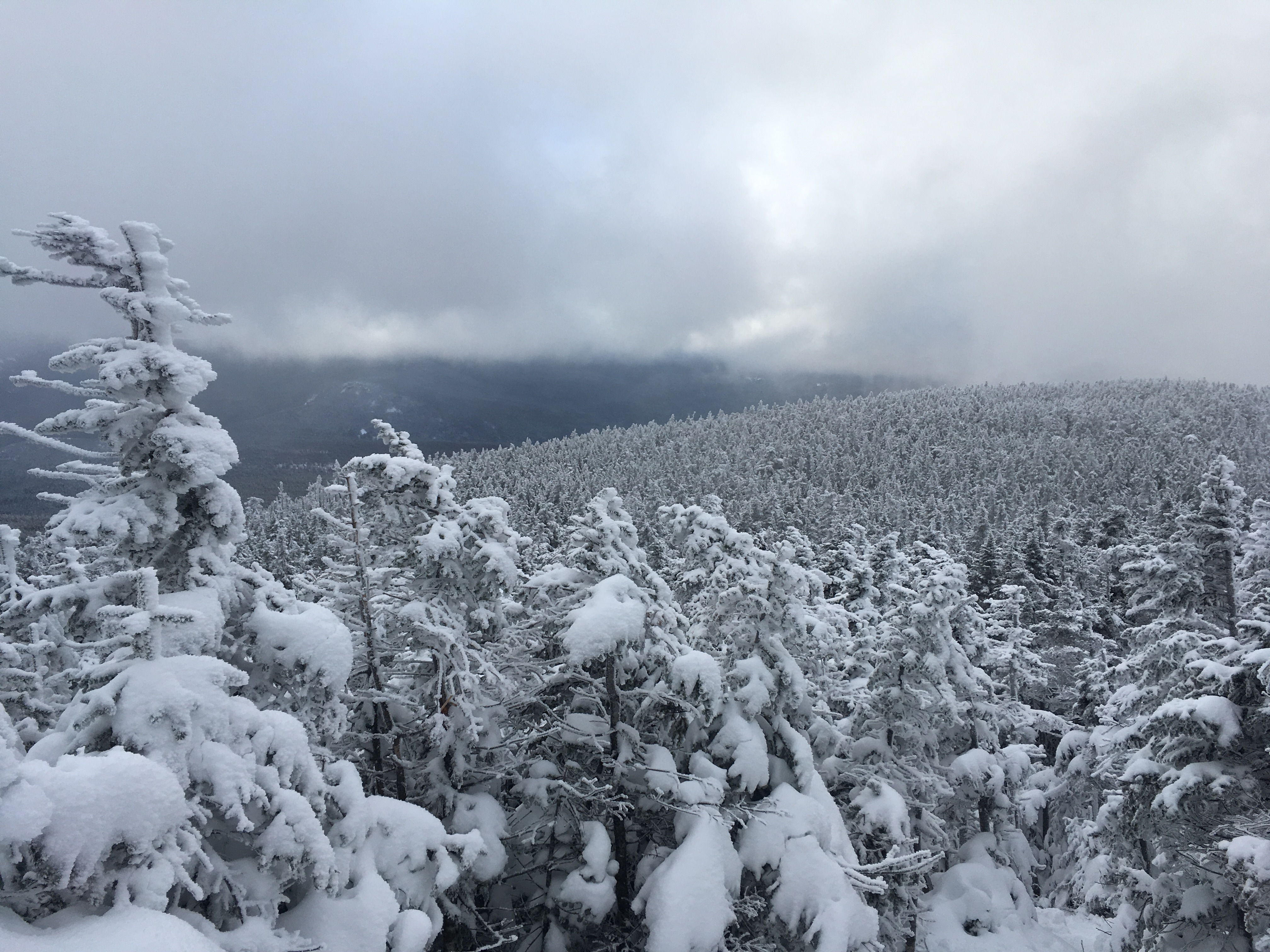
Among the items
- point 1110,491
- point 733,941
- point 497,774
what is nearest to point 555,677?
point 497,774

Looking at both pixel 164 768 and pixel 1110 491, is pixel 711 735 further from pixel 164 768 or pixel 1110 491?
pixel 1110 491

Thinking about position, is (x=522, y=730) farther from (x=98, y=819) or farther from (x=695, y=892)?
(x=98, y=819)

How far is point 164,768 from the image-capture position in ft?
13.0

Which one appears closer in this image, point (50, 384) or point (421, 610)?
point (50, 384)

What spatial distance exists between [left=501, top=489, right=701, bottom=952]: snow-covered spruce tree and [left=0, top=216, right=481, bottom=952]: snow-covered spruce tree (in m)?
3.14

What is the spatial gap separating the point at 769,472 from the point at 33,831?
17024cm

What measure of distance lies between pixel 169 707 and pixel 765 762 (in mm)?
8296

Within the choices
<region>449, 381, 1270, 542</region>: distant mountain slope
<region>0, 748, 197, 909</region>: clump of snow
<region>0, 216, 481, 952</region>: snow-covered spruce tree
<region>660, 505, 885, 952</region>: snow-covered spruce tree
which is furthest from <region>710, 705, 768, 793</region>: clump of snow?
<region>449, 381, 1270, 542</region>: distant mountain slope

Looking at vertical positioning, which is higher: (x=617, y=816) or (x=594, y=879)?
(x=617, y=816)

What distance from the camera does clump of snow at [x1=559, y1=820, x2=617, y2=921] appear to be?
9344mm

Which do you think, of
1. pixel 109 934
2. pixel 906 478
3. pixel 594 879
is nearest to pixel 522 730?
pixel 594 879

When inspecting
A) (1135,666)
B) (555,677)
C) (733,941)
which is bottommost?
(733,941)

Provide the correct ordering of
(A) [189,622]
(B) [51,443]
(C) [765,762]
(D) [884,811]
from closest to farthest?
(B) [51,443], (A) [189,622], (C) [765,762], (D) [884,811]

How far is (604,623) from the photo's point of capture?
9.08 m
